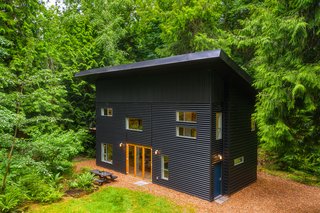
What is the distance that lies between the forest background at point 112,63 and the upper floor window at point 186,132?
258 centimetres

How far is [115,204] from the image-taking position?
8906mm

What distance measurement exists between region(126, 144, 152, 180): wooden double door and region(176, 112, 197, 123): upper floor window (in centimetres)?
247

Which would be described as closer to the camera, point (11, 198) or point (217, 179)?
point (11, 198)

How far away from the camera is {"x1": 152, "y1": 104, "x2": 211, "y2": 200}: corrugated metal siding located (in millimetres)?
9406

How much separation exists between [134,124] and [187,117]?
3535 millimetres

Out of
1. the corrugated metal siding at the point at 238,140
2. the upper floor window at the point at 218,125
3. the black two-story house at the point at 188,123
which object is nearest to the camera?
the black two-story house at the point at 188,123

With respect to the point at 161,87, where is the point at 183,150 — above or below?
below

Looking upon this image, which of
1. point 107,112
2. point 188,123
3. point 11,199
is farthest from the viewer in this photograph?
point 107,112

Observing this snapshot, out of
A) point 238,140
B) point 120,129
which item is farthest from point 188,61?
point 120,129

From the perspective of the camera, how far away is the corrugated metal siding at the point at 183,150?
30.9 feet

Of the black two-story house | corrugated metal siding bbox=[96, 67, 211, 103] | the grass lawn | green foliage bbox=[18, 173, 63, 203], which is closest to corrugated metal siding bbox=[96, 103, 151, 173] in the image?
the black two-story house

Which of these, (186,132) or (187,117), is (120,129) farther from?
(187,117)

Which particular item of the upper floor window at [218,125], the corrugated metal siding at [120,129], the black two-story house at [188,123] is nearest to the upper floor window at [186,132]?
the black two-story house at [188,123]

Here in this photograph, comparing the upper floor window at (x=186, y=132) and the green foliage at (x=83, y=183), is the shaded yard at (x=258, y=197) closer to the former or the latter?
the green foliage at (x=83, y=183)
